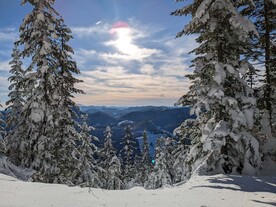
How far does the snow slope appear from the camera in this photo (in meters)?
5.88

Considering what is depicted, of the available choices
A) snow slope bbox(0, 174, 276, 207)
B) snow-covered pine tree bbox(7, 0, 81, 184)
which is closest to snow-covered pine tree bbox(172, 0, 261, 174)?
snow slope bbox(0, 174, 276, 207)

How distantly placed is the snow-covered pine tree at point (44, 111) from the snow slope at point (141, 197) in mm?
9197

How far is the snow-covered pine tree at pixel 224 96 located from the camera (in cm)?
1092

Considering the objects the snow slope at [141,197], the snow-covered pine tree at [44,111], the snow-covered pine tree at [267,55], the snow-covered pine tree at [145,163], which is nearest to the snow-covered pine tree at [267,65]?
the snow-covered pine tree at [267,55]

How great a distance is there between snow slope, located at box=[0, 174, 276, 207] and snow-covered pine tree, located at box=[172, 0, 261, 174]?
275cm

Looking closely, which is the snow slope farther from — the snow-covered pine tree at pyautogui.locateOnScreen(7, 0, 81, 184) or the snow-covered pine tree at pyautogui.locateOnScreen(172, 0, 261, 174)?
the snow-covered pine tree at pyautogui.locateOnScreen(7, 0, 81, 184)

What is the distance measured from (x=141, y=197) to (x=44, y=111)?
12.3 m

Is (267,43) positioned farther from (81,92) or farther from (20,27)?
(20,27)

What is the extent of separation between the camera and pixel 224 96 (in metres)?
11.5

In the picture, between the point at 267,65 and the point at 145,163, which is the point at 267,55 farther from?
the point at 145,163

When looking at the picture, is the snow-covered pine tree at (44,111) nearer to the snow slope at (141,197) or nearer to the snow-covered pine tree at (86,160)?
the snow-covered pine tree at (86,160)

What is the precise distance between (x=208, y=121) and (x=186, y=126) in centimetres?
213

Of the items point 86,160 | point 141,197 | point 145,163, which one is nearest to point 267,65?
point 141,197

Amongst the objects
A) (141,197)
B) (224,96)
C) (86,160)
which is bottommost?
(86,160)
